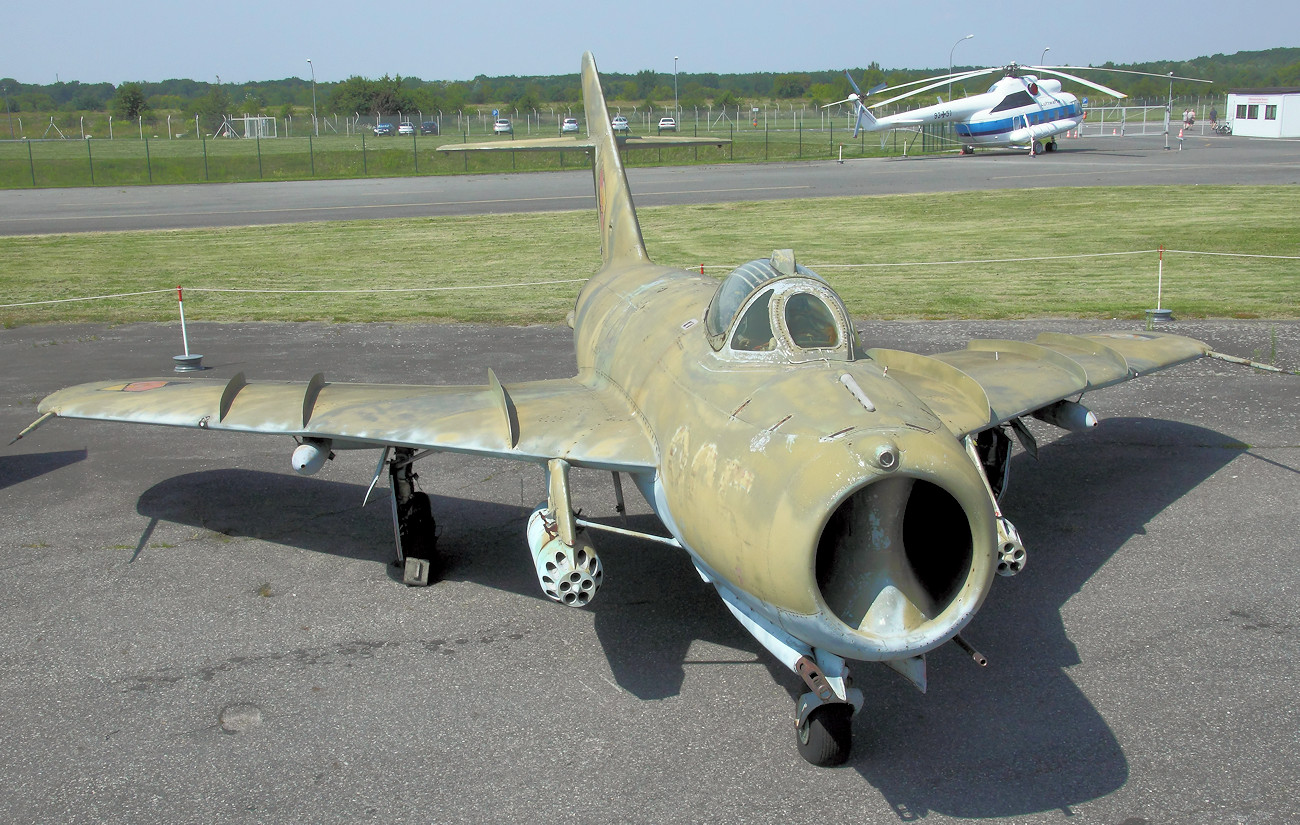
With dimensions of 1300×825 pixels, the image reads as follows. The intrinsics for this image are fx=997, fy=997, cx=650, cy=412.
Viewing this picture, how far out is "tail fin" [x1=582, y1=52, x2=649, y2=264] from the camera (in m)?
13.0

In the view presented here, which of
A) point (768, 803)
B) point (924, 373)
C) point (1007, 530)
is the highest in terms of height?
point (924, 373)

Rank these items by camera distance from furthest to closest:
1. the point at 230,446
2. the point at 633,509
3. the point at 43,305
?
the point at 43,305, the point at 230,446, the point at 633,509

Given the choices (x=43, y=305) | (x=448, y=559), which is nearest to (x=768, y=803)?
(x=448, y=559)

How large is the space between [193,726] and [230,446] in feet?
22.3

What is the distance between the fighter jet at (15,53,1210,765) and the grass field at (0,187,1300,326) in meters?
10.5

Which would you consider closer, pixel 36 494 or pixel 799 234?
pixel 36 494

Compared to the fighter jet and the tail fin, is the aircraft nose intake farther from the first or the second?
the tail fin

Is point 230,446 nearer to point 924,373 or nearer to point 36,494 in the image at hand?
point 36,494

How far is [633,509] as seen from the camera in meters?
11.0

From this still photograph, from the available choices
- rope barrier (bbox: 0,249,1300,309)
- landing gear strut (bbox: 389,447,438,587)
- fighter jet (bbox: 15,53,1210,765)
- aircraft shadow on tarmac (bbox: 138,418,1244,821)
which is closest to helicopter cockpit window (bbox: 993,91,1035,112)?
rope barrier (bbox: 0,249,1300,309)

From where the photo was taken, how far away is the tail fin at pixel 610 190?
13.0 m

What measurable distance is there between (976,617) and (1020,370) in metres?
3.10

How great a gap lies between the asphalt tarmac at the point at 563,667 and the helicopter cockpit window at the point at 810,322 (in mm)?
2601

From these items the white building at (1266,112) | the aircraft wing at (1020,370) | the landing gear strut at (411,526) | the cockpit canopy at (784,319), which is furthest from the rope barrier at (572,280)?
the white building at (1266,112)
